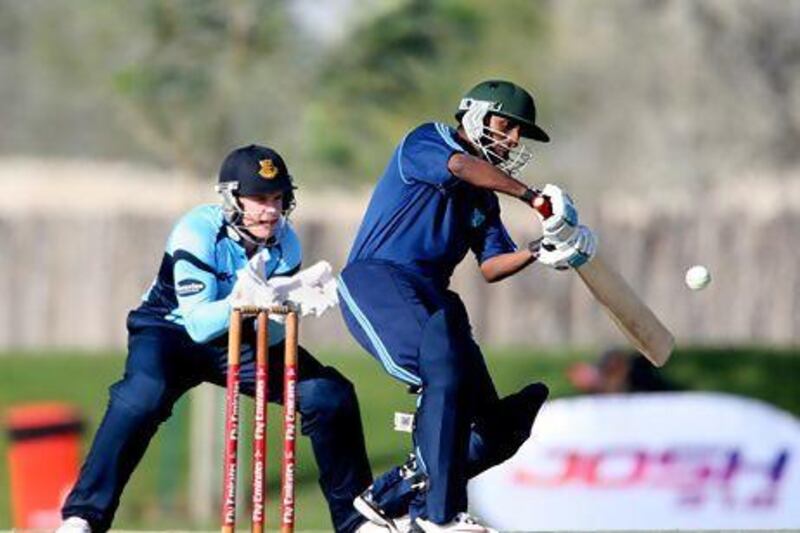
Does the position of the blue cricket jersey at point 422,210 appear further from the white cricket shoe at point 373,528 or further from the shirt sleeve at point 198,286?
the white cricket shoe at point 373,528

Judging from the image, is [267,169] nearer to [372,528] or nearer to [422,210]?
[422,210]

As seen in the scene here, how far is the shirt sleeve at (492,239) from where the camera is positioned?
8.83m

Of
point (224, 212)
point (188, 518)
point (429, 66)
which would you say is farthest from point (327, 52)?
point (224, 212)

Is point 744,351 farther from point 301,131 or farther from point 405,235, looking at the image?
point 405,235

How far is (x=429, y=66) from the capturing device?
2917 centimetres

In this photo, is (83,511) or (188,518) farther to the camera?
(188,518)

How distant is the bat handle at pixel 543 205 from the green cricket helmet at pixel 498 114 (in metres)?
0.35

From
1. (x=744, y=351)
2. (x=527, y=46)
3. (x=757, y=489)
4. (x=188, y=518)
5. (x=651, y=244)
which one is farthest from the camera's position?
(x=527, y=46)

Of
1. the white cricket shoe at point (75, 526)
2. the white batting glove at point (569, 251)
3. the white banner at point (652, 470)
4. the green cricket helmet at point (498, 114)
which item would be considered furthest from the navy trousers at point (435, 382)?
the white banner at point (652, 470)

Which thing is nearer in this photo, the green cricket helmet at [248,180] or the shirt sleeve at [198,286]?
the shirt sleeve at [198,286]

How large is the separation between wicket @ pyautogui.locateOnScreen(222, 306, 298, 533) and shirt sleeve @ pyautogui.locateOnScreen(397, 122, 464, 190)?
26.6 inches

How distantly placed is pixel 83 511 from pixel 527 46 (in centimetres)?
2936

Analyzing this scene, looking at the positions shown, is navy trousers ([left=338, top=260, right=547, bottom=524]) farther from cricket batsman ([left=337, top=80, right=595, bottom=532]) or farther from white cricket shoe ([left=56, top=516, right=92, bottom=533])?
white cricket shoe ([left=56, top=516, right=92, bottom=533])

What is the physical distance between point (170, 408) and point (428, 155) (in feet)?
4.25
